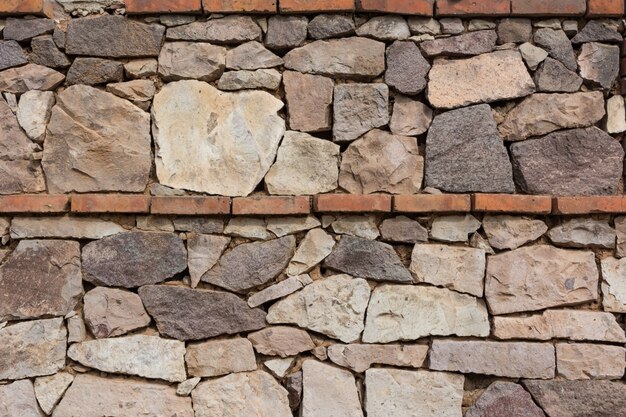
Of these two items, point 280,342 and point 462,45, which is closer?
point 280,342

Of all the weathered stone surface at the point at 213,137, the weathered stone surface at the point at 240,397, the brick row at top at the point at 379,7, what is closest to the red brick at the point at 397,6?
the brick row at top at the point at 379,7

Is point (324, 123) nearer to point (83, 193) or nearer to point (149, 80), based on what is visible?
point (149, 80)

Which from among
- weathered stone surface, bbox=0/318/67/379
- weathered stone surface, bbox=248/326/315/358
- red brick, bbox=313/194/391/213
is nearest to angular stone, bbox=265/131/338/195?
red brick, bbox=313/194/391/213

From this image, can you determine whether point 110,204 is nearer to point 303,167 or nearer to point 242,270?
point 242,270

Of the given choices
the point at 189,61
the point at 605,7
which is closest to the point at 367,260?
the point at 189,61

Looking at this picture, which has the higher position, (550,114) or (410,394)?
(550,114)

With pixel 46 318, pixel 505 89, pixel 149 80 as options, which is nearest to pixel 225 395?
pixel 46 318

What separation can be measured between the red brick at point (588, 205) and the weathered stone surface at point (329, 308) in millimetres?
997

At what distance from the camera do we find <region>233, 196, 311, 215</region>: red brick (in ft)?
8.37

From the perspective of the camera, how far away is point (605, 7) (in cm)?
270

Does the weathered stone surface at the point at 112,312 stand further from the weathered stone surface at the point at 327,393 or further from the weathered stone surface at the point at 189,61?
the weathered stone surface at the point at 189,61

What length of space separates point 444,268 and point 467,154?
0.56 metres

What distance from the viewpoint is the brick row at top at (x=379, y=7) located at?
2627mm

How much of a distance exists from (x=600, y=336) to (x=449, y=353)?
0.73m
